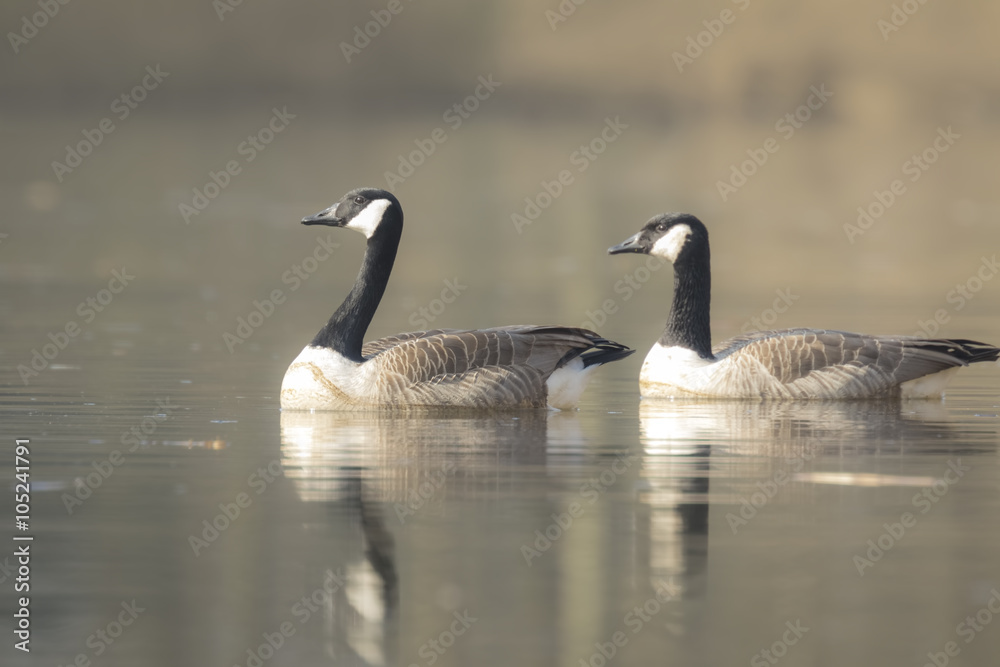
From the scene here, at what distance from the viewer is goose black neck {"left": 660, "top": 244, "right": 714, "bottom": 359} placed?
17703mm

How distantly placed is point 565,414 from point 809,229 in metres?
33.6

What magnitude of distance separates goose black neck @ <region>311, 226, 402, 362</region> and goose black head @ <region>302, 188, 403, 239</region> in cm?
7

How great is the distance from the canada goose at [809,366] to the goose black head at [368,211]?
3.12m

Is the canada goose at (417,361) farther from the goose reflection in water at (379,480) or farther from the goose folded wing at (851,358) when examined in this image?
the goose folded wing at (851,358)

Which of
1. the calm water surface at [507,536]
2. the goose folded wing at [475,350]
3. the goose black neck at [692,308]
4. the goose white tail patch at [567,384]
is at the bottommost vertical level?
the calm water surface at [507,536]

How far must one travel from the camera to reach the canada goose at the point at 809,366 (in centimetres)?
1717

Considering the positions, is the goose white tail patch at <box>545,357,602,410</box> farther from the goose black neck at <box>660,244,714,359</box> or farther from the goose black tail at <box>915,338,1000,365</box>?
the goose black tail at <box>915,338,1000,365</box>

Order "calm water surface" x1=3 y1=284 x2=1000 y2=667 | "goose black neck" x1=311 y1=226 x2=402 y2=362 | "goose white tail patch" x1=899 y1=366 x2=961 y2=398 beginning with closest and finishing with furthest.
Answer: "calm water surface" x1=3 y1=284 x2=1000 y2=667 → "goose black neck" x1=311 y1=226 x2=402 y2=362 → "goose white tail patch" x1=899 y1=366 x2=961 y2=398

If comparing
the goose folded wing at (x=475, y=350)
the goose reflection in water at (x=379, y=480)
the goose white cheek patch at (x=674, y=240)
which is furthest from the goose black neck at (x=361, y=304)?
the goose white cheek patch at (x=674, y=240)

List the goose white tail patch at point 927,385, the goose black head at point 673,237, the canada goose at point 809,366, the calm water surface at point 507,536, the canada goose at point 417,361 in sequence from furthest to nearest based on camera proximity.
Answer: the goose black head at point 673,237, the goose white tail patch at point 927,385, the canada goose at point 809,366, the canada goose at point 417,361, the calm water surface at point 507,536

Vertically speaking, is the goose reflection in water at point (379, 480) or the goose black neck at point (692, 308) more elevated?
the goose black neck at point (692, 308)

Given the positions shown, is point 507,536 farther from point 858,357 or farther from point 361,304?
point 858,357

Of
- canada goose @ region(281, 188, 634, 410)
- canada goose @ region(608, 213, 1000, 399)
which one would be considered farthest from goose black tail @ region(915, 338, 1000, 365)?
canada goose @ region(281, 188, 634, 410)

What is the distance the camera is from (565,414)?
16.2 metres
